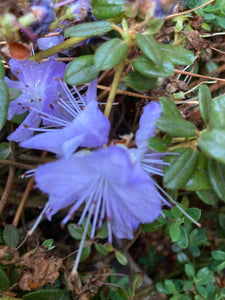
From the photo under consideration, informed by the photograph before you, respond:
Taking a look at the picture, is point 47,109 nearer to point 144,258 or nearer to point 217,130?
point 217,130

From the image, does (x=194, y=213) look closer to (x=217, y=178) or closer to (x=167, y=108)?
(x=217, y=178)

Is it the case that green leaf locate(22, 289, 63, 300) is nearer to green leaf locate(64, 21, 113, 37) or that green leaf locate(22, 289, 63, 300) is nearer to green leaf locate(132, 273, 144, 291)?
green leaf locate(132, 273, 144, 291)

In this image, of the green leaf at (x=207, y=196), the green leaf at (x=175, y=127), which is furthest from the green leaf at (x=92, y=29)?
the green leaf at (x=207, y=196)

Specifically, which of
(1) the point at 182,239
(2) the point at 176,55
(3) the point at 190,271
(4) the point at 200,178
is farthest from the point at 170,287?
(2) the point at 176,55

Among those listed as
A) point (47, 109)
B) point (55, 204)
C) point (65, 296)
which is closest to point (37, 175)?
point (55, 204)

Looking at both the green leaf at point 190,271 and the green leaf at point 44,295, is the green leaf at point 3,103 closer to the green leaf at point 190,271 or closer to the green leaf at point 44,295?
the green leaf at point 44,295

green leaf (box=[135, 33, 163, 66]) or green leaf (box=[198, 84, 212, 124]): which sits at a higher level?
green leaf (box=[135, 33, 163, 66])

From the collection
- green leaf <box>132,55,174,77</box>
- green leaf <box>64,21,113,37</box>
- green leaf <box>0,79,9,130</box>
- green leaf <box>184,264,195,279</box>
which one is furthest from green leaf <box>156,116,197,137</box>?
green leaf <box>184,264,195,279</box>
